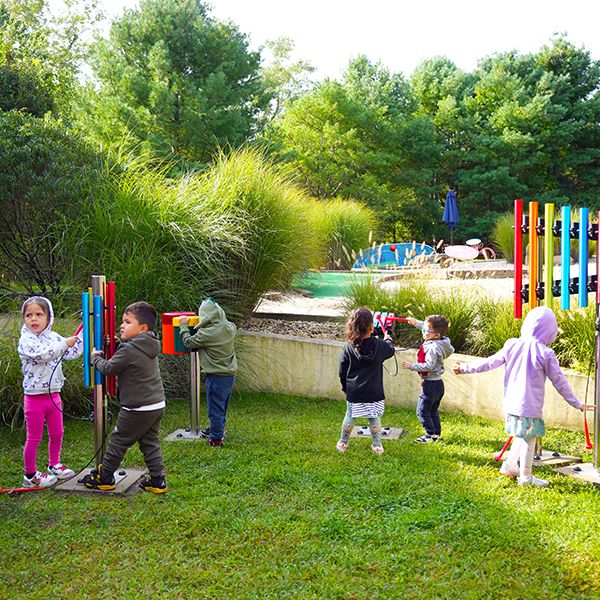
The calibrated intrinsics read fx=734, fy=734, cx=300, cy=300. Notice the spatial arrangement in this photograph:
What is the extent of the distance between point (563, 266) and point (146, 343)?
3.03 meters

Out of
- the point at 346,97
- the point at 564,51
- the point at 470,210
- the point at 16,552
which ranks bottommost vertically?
the point at 16,552

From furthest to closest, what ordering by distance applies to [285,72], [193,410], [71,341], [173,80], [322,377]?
[285,72] → [173,80] → [322,377] → [193,410] → [71,341]

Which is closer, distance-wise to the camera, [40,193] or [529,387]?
[529,387]

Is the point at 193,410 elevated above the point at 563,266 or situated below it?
below

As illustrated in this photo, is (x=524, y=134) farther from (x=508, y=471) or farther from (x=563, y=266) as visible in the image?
(x=508, y=471)

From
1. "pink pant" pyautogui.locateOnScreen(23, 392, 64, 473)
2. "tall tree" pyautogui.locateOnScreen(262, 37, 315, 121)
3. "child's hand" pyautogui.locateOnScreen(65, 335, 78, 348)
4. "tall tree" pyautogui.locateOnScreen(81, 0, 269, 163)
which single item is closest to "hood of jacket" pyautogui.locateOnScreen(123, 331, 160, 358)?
"child's hand" pyautogui.locateOnScreen(65, 335, 78, 348)

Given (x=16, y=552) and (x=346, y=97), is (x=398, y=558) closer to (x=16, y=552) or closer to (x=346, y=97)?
(x=16, y=552)

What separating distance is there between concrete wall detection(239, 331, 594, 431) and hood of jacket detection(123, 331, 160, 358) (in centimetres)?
323

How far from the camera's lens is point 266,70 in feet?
146

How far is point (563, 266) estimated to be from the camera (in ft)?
17.6

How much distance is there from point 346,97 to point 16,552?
2442 centimetres

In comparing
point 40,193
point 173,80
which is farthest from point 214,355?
point 173,80

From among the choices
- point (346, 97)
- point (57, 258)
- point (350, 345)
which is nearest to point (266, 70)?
point (346, 97)

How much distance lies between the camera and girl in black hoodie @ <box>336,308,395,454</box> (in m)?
5.67
